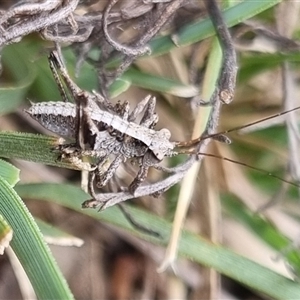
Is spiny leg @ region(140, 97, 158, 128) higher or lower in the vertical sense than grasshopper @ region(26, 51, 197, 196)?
higher

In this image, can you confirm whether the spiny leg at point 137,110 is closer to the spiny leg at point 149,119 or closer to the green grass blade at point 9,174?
the spiny leg at point 149,119

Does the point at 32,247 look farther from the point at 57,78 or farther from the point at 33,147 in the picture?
the point at 57,78

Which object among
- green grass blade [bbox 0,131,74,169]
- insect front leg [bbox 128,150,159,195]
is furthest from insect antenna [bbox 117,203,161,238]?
green grass blade [bbox 0,131,74,169]

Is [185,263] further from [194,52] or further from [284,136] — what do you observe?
[194,52]

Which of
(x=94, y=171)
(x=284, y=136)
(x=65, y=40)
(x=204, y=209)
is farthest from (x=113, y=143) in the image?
(x=284, y=136)

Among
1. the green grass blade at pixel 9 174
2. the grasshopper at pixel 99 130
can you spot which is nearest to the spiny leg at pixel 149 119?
the grasshopper at pixel 99 130

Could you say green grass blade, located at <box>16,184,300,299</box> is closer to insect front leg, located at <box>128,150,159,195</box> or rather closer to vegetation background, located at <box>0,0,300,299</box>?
vegetation background, located at <box>0,0,300,299</box>

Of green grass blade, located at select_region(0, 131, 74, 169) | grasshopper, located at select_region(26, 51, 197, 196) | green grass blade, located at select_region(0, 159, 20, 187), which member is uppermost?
grasshopper, located at select_region(26, 51, 197, 196)
